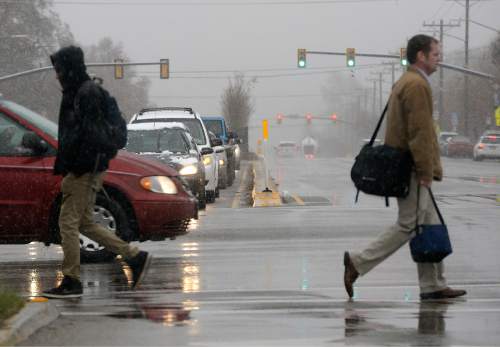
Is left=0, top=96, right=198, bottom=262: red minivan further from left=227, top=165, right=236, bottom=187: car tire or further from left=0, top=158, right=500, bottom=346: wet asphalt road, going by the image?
left=227, top=165, right=236, bottom=187: car tire

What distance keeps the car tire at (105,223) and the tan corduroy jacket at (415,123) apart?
3.42m

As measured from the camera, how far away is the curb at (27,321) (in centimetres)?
655

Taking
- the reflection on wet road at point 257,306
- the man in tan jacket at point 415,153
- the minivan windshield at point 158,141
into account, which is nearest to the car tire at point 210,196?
the minivan windshield at point 158,141

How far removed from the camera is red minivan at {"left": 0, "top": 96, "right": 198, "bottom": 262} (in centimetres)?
1070

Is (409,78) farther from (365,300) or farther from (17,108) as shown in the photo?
(17,108)

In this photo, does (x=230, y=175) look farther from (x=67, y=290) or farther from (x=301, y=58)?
(x=301, y=58)

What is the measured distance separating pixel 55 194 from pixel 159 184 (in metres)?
1.02

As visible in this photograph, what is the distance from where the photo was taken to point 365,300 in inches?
331

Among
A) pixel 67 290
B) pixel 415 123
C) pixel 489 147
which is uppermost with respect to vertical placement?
pixel 415 123

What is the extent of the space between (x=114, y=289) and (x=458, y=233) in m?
5.86

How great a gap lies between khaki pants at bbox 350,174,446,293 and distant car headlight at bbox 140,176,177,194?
3019mm

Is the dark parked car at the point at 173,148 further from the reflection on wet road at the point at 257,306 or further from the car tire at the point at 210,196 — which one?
the reflection on wet road at the point at 257,306

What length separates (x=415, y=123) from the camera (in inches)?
319

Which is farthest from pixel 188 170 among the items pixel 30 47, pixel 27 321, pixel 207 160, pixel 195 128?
pixel 30 47
